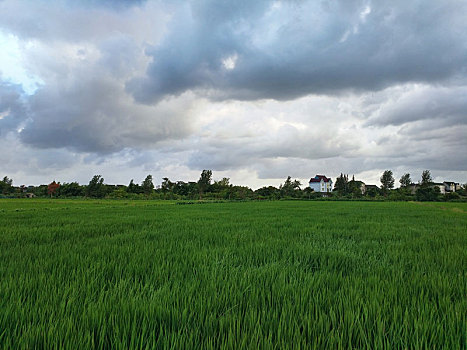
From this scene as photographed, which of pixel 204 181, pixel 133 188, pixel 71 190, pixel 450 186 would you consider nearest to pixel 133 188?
pixel 133 188

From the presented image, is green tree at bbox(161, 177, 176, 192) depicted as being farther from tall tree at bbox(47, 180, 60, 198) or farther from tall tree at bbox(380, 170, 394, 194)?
tall tree at bbox(380, 170, 394, 194)

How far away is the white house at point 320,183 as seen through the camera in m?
99.2

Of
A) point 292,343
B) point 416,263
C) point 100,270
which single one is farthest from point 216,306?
point 416,263

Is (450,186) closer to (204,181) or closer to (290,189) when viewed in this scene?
(290,189)

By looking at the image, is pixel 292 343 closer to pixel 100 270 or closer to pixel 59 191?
pixel 100 270

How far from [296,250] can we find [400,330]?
2.27m

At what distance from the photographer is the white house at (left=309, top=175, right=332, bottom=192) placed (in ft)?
325

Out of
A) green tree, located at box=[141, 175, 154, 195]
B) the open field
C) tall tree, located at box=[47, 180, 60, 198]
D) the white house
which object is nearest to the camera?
the open field

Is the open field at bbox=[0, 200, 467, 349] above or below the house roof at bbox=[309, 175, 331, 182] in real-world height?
below

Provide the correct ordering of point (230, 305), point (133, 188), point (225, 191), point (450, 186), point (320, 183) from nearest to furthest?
point (230, 305), point (225, 191), point (133, 188), point (320, 183), point (450, 186)

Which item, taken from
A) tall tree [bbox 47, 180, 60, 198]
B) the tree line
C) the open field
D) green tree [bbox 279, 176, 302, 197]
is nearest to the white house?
the tree line

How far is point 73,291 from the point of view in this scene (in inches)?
73.5

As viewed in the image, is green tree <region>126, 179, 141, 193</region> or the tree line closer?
the tree line

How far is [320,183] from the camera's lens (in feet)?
328
